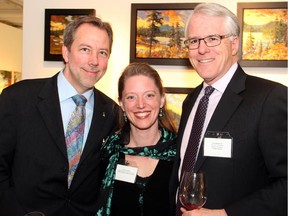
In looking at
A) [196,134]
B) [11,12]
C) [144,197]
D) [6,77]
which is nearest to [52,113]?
[144,197]

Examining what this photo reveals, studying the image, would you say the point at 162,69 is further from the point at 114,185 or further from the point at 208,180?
the point at 208,180

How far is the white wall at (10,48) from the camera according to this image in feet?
31.2

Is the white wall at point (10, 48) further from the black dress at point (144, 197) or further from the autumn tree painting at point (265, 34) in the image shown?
the black dress at point (144, 197)

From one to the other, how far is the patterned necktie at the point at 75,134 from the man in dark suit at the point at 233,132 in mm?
705

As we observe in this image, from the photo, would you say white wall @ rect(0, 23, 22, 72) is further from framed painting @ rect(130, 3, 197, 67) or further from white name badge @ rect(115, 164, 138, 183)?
white name badge @ rect(115, 164, 138, 183)

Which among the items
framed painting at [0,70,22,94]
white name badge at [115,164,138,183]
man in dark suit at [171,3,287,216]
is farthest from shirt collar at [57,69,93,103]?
framed painting at [0,70,22,94]

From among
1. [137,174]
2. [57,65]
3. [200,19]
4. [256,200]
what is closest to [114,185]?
[137,174]

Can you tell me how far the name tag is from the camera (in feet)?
6.38

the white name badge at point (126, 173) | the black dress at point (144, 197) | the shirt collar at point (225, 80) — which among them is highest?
the shirt collar at point (225, 80)

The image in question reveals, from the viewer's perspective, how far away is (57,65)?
3.92m

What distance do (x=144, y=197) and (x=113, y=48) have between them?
6.47 ft

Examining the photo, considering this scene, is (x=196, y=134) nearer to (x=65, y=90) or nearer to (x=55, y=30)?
(x=65, y=90)

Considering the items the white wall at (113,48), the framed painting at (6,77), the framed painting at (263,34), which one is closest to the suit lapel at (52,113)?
the white wall at (113,48)

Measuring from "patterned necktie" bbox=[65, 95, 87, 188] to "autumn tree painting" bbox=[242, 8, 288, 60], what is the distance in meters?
1.82
